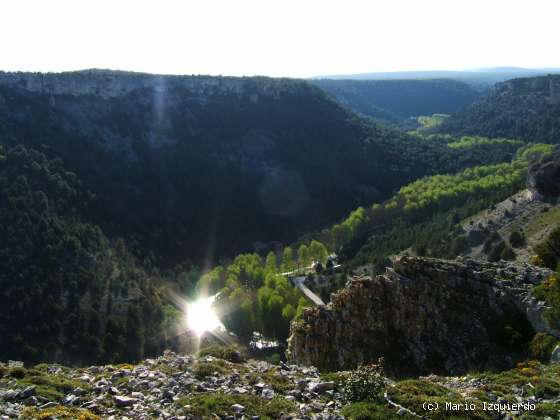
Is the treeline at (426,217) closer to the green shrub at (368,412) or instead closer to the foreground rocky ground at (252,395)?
the foreground rocky ground at (252,395)

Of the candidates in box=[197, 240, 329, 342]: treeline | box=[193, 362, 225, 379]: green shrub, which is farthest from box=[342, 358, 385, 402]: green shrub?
box=[197, 240, 329, 342]: treeline

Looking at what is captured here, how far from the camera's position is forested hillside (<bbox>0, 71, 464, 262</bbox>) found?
5374 inches

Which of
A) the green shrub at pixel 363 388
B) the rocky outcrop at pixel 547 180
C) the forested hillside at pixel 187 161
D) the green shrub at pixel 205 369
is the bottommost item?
the green shrub at pixel 363 388

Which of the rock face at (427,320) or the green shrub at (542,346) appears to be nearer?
the green shrub at (542,346)

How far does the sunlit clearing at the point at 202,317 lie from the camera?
79.7m

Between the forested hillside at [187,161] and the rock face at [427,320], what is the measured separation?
289ft

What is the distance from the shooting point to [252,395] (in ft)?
75.0

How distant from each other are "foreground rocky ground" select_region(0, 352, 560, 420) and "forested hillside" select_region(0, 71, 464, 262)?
9995cm

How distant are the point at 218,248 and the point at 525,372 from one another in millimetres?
116791

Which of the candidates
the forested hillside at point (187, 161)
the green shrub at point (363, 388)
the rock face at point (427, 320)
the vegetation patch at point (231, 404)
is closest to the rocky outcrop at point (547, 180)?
the rock face at point (427, 320)

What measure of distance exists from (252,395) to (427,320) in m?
19.4

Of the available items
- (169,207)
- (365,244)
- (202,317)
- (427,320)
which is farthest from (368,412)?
(169,207)

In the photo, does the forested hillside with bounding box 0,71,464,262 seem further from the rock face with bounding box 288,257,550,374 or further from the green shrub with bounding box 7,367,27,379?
the green shrub with bounding box 7,367,27,379

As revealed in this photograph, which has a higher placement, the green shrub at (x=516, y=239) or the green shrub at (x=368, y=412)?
the green shrub at (x=516, y=239)
